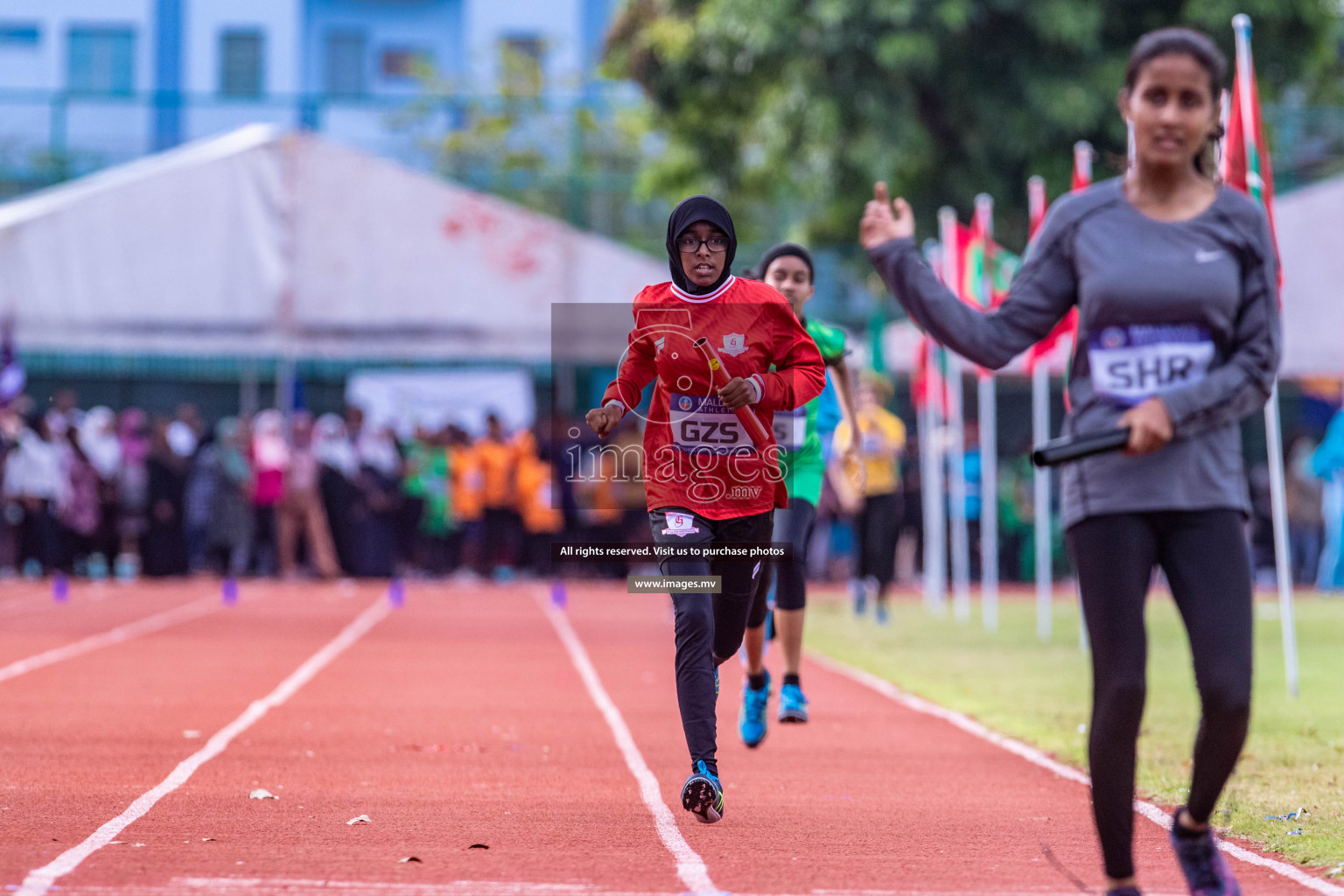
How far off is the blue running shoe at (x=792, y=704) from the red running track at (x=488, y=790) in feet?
0.51

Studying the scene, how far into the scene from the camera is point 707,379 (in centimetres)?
666

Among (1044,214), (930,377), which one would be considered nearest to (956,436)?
(930,377)

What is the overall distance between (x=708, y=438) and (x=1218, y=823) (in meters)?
2.37

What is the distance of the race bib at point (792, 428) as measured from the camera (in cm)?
870

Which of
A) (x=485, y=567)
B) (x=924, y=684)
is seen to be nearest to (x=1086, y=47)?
(x=485, y=567)

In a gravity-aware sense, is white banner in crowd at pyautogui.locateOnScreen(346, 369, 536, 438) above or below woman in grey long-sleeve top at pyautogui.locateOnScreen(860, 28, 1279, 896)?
above

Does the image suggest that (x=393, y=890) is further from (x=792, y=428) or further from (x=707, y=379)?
(x=792, y=428)

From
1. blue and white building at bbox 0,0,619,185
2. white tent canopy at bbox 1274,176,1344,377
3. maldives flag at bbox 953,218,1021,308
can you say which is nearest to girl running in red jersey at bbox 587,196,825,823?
maldives flag at bbox 953,218,1021,308

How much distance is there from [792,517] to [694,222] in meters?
2.77

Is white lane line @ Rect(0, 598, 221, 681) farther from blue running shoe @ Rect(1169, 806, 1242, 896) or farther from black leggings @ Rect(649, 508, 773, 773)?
blue running shoe @ Rect(1169, 806, 1242, 896)

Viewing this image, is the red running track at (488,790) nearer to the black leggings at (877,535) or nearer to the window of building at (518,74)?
the black leggings at (877,535)

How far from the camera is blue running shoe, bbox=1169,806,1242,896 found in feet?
16.1


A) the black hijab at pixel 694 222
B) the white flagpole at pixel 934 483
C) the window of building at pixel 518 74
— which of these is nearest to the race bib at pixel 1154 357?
the black hijab at pixel 694 222

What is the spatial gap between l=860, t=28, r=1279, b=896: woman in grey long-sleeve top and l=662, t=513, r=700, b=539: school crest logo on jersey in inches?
76.0
